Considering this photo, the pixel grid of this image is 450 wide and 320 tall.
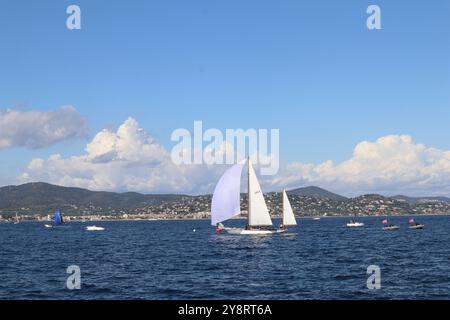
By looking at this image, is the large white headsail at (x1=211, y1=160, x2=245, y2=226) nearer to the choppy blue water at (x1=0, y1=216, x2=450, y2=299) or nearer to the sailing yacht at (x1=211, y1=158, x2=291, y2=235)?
the sailing yacht at (x1=211, y1=158, x2=291, y2=235)

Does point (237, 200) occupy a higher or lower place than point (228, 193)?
lower

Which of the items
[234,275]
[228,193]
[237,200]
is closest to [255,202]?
[237,200]

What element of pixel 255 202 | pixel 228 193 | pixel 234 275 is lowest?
pixel 234 275

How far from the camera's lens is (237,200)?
348ft

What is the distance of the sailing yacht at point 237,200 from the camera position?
4107 inches

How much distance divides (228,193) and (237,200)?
8.53 feet

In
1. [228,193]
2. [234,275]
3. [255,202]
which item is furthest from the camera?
[255,202]

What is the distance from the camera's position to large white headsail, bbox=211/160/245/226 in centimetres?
10419

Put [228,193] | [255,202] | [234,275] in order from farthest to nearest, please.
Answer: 1. [255,202]
2. [228,193]
3. [234,275]

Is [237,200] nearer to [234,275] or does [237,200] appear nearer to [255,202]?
[255,202]

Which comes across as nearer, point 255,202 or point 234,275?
point 234,275
